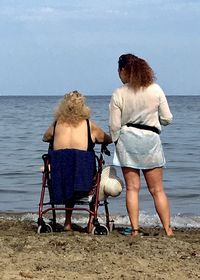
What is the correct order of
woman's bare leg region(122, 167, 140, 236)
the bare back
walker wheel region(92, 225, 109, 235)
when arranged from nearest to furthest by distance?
woman's bare leg region(122, 167, 140, 236) < walker wheel region(92, 225, 109, 235) < the bare back

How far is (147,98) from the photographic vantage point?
22.6 feet

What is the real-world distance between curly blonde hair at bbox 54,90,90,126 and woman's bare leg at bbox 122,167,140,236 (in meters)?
0.71

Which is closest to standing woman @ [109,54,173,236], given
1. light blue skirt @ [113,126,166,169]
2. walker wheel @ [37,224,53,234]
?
light blue skirt @ [113,126,166,169]

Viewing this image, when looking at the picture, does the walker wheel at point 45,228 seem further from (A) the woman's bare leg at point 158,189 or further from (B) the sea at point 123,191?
(B) the sea at point 123,191

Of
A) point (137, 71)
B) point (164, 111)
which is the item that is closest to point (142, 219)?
point (164, 111)

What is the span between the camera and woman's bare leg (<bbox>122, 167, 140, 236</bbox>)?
707 centimetres

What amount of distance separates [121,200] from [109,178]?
4108 mm

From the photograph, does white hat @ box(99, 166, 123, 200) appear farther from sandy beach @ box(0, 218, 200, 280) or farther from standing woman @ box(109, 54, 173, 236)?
sandy beach @ box(0, 218, 200, 280)

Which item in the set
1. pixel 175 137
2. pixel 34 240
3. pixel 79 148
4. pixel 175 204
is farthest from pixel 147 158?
pixel 175 137

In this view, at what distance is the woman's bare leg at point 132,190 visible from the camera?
7.07 m

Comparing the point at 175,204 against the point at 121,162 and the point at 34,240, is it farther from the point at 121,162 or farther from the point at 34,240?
the point at 34,240

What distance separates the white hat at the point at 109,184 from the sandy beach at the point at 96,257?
1.75 feet

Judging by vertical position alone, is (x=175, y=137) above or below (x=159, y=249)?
below

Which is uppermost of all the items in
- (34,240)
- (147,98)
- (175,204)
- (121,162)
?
(147,98)
